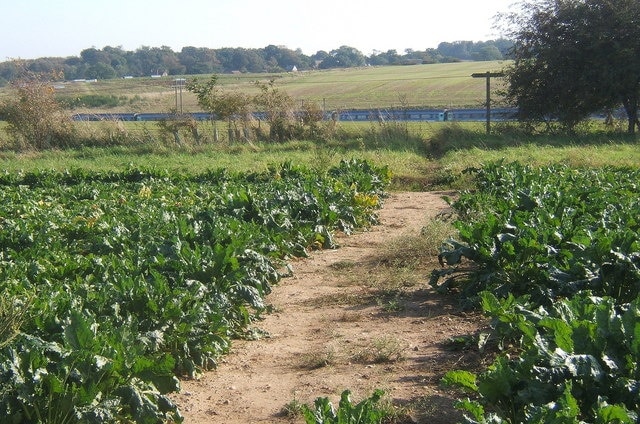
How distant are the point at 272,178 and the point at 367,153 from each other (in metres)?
6.37

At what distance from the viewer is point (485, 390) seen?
15.9 feet

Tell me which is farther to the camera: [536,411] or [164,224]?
[164,224]

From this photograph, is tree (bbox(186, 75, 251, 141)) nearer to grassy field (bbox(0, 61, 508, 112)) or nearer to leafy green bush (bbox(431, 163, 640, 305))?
grassy field (bbox(0, 61, 508, 112))

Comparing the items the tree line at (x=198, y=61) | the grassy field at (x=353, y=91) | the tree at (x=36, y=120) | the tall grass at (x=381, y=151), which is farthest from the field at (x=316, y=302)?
the tree line at (x=198, y=61)

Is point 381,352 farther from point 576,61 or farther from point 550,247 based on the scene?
point 576,61

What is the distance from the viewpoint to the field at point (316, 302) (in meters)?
4.99

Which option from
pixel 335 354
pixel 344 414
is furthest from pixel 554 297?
pixel 344 414

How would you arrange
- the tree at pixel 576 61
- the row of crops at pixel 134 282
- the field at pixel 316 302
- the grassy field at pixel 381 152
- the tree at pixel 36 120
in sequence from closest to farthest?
the field at pixel 316 302, the row of crops at pixel 134 282, the grassy field at pixel 381 152, the tree at pixel 576 61, the tree at pixel 36 120

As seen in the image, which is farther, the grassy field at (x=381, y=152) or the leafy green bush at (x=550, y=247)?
the grassy field at (x=381, y=152)

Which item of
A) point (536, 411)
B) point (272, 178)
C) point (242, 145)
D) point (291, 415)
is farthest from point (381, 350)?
point (242, 145)

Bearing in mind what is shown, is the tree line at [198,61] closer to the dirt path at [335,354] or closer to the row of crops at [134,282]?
the row of crops at [134,282]

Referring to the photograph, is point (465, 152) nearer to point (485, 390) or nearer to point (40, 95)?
point (40, 95)

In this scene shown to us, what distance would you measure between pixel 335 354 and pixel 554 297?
1.92m

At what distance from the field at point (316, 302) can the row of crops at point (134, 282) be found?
19 millimetres
